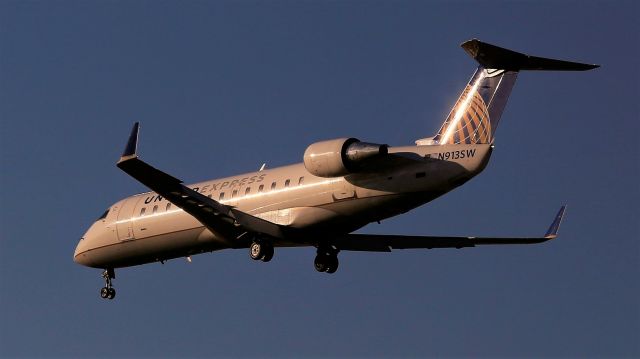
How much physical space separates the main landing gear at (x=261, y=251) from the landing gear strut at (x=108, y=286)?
305 inches

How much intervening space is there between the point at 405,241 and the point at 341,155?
6.47 m

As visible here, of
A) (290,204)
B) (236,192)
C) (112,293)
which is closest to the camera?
(290,204)

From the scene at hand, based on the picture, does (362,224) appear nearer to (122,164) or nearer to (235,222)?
(235,222)

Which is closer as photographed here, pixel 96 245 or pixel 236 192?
pixel 236 192

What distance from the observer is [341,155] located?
31266 mm

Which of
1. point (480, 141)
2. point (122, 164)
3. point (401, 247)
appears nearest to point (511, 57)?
point (480, 141)

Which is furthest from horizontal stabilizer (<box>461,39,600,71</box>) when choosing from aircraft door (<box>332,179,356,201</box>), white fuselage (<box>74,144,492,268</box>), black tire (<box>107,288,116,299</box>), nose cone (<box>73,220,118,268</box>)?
black tire (<box>107,288,116,299</box>)

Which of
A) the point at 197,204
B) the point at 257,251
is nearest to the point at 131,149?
the point at 197,204

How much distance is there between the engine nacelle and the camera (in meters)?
31.1

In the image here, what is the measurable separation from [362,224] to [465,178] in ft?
12.0

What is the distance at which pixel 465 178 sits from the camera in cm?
3061

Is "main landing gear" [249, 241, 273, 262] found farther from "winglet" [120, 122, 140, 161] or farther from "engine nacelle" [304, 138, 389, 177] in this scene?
"winglet" [120, 122, 140, 161]

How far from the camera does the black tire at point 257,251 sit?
33656 millimetres

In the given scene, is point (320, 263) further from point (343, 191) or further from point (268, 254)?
point (343, 191)
